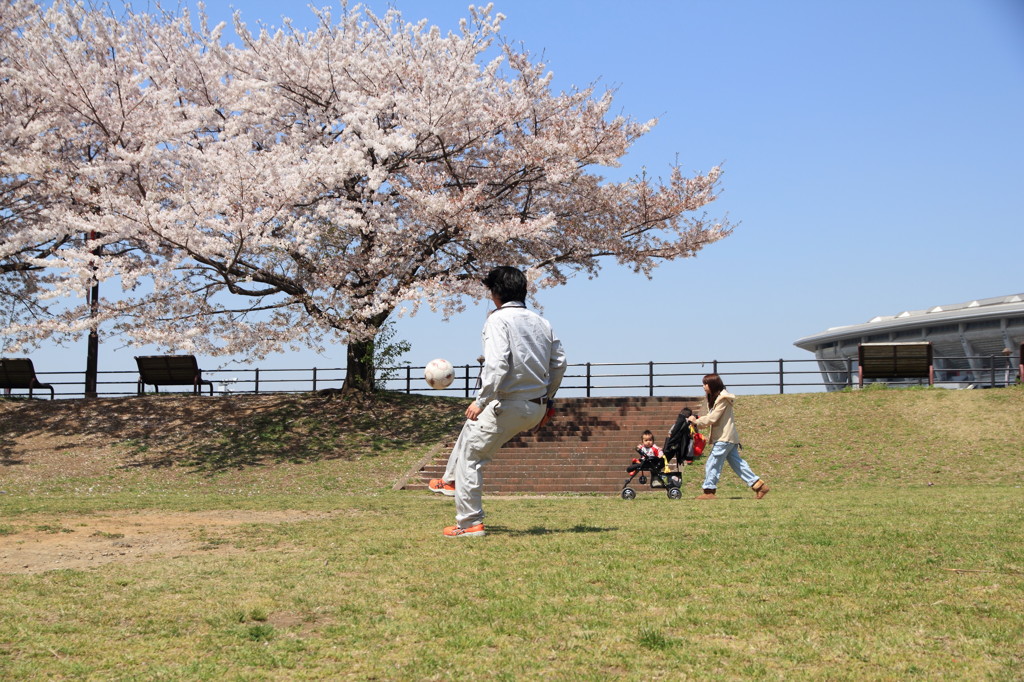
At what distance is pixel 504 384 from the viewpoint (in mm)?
7090

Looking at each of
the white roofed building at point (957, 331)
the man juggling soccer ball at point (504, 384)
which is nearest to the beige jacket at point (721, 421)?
the man juggling soccer ball at point (504, 384)

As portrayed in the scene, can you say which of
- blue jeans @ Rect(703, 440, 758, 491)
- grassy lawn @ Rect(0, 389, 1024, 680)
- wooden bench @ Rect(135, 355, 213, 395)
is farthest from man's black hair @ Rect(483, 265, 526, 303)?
wooden bench @ Rect(135, 355, 213, 395)

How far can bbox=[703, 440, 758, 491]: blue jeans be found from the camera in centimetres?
1248

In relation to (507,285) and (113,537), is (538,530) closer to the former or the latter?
Result: (507,285)

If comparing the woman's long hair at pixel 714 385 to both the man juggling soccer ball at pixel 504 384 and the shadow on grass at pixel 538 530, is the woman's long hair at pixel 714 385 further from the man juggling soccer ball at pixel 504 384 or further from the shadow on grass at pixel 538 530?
the man juggling soccer ball at pixel 504 384

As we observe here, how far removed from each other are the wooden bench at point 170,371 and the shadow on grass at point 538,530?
2255 cm

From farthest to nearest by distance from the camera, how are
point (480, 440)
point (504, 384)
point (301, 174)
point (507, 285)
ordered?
point (301, 174) → point (507, 285) → point (480, 440) → point (504, 384)

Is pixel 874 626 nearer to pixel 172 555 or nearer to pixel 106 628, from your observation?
pixel 106 628

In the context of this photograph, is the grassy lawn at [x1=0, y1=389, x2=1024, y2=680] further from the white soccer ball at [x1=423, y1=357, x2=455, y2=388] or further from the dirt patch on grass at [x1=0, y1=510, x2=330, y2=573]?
the white soccer ball at [x1=423, y1=357, x2=455, y2=388]

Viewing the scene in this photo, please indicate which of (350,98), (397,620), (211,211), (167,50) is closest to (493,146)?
(350,98)

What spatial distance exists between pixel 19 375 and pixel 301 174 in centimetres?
1352

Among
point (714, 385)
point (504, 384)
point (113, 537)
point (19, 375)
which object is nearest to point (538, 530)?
point (504, 384)

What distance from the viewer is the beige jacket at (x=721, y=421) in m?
12.4

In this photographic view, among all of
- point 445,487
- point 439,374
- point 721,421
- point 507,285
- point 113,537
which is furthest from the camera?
point 721,421
